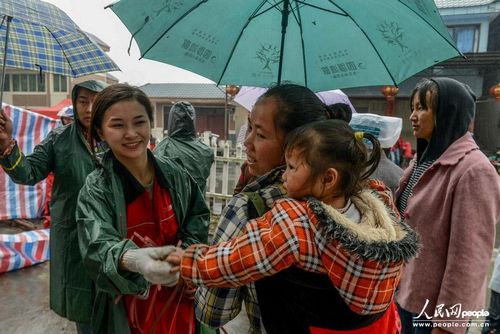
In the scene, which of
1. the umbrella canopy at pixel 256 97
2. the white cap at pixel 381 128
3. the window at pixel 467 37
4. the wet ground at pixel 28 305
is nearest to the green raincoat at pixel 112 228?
the wet ground at pixel 28 305

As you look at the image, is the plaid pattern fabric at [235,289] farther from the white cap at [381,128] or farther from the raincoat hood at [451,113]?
the white cap at [381,128]

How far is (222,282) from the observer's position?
3.26ft

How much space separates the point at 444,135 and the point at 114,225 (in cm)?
178

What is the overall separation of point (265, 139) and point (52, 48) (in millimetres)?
1858

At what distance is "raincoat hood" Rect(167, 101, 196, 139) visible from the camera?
391 cm

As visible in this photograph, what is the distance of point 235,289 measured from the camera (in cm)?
115

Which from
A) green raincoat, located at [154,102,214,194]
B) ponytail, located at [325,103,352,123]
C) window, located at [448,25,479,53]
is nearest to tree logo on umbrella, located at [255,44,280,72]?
ponytail, located at [325,103,352,123]

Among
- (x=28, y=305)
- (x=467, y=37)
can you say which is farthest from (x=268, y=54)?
(x=467, y=37)

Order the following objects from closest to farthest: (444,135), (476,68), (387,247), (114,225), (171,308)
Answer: (387,247) < (114,225) < (171,308) < (444,135) < (476,68)

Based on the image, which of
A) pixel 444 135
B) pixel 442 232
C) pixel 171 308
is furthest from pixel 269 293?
pixel 444 135

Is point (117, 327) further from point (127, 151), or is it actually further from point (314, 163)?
point (314, 163)

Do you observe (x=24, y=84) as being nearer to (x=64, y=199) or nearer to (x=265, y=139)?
(x=64, y=199)

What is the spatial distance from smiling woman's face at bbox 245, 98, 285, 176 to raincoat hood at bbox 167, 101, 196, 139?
8.97 ft

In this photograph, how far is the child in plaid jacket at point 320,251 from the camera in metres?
0.94
